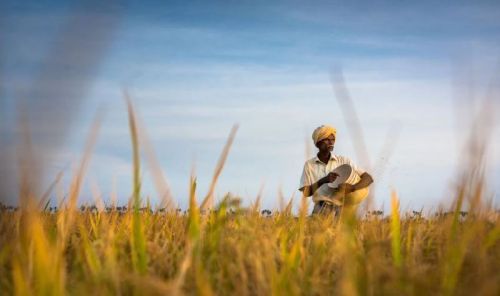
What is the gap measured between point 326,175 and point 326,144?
531mm

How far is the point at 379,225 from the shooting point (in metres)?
3.96

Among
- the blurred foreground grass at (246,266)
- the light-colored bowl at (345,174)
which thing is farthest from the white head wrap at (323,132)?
the blurred foreground grass at (246,266)

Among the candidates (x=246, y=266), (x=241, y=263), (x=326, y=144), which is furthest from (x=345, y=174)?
(x=241, y=263)

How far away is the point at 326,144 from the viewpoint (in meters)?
7.79

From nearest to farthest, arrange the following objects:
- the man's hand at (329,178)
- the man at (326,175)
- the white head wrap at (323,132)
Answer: the man's hand at (329,178)
the man at (326,175)
the white head wrap at (323,132)

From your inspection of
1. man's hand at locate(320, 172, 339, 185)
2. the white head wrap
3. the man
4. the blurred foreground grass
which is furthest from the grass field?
the white head wrap

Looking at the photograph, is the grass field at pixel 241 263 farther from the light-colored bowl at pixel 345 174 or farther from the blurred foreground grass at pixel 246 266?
the light-colored bowl at pixel 345 174

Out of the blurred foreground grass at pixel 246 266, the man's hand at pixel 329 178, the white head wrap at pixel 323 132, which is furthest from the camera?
the white head wrap at pixel 323 132

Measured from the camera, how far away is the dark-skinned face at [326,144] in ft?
25.4

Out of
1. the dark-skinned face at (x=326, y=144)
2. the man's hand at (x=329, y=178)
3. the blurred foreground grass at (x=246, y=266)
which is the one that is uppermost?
the dark-skinned face at (x=326, y=144)

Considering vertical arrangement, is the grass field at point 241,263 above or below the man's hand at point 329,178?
below

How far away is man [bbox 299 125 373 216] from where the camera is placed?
7188 millimetres

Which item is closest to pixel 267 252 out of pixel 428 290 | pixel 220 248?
pixel 220 248

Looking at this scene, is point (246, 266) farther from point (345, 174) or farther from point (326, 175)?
point (326, 175)
